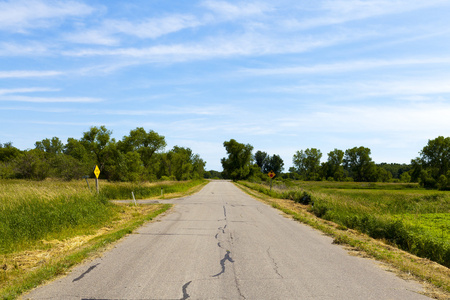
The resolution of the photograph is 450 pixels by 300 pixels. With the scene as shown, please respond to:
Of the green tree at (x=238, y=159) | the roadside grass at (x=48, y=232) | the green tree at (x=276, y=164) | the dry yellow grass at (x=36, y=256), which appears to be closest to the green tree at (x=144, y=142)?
the green tree at (x=238, y=159)

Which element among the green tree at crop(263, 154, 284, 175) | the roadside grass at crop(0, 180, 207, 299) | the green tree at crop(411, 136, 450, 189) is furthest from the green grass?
the green tree at crop(263, 154, 284, 175)

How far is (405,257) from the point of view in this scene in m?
9.88

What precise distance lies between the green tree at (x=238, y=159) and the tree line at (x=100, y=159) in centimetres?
1769

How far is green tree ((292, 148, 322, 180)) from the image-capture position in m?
162

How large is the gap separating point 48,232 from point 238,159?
118 metres

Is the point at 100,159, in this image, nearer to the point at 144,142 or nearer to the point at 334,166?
the point at 144,142

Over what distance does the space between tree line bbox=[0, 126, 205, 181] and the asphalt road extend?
52817mm

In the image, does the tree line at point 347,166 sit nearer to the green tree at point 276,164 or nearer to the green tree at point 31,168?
the green tree at point 276,164

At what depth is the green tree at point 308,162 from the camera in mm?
161500

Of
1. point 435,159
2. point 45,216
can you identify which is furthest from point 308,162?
point 45,216

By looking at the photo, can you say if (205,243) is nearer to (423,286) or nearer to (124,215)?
(423,286)

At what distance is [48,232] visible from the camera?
40.9 feet

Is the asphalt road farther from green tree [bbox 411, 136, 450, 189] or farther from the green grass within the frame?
green tree [bbox 411, 136, 450, 189]

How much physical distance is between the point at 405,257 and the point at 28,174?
6000cm
